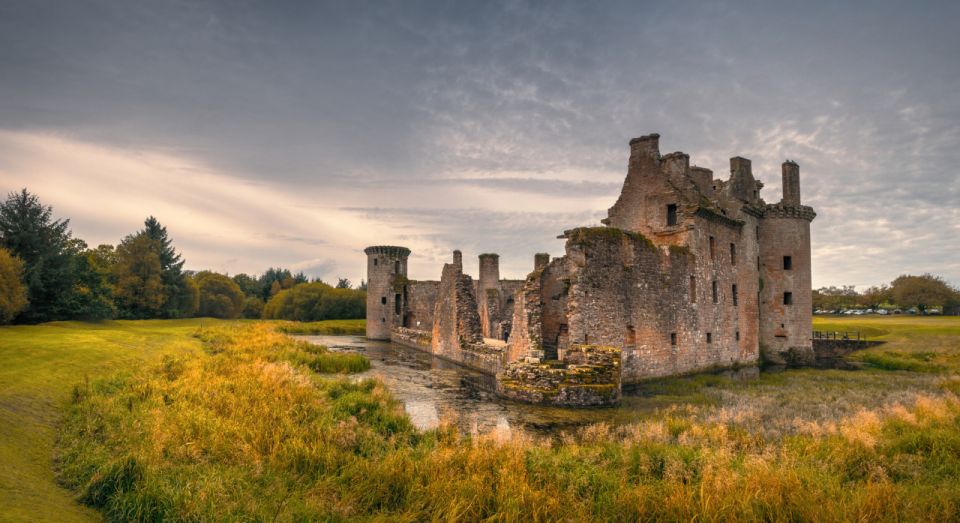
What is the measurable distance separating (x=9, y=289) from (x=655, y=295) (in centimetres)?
2661

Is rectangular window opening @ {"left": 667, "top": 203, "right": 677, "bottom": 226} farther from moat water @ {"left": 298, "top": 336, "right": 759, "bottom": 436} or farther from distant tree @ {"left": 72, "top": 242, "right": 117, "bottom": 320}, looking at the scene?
distant tree @ {"left": 72, "top": 242, "right": 117, "bottom": 320}

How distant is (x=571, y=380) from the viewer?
15.2 meters

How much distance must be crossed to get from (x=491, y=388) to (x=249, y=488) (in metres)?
12.5

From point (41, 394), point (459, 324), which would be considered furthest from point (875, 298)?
point (41, 394)

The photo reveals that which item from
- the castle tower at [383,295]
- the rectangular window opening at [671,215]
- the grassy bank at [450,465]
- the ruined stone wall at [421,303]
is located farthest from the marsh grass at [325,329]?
the grassy bank at [450,465]

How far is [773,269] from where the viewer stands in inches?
1071

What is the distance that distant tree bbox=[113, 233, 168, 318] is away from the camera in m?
46.1

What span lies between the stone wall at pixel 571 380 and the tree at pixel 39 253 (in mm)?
23818

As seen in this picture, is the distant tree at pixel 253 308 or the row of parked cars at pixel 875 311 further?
the distant tree at pixel 253 308

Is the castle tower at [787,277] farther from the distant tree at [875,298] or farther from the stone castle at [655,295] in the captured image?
the distant tree at [875,298]

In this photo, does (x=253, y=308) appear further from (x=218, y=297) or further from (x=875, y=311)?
(x=875, y=311)

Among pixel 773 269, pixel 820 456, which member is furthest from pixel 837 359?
pixel 820 456

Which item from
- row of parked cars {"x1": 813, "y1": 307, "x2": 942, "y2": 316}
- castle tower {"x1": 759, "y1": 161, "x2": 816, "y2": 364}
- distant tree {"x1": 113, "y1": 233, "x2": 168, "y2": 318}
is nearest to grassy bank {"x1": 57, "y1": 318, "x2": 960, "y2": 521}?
castle tower {"x1": 759, "y1": 161, "x2": 816, "y2": 364}

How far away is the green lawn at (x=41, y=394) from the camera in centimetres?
524
